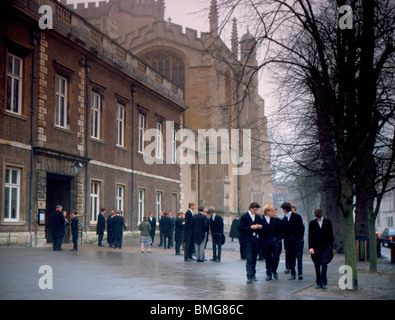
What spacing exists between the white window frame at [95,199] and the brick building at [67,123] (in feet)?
0.16

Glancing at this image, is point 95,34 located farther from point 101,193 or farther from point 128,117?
point 101,193

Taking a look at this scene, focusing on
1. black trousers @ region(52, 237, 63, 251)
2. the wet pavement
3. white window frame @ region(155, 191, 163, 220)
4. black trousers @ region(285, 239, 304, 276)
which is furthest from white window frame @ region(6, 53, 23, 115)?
white window frame @ region(155, 191, 163, 220)

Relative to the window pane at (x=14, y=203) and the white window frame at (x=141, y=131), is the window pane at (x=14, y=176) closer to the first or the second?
the window pane at (x=14, y=203)

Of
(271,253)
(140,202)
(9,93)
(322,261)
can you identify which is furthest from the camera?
(140,202)

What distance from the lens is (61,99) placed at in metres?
23.9

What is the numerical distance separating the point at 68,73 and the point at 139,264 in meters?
11.7

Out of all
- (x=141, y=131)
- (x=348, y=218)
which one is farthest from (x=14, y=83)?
(x=348, y=218)

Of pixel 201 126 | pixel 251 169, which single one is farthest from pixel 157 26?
pixel 251 169

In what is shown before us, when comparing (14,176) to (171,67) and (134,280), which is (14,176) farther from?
(171,67)

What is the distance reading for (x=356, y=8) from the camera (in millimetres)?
10711

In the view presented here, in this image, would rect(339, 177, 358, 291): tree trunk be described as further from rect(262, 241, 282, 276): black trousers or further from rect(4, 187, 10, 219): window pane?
rect(4, 187, 10, 219): window pane

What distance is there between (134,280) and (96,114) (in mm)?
16822

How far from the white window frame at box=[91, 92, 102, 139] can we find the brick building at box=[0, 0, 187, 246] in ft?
0.17

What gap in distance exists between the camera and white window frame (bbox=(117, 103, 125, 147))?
29550 mm
